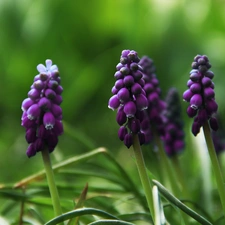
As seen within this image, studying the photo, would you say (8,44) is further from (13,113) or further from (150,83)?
(150,83)

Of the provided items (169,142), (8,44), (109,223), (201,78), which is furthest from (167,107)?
(8,44)

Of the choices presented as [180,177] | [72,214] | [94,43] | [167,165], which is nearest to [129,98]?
[72,214]

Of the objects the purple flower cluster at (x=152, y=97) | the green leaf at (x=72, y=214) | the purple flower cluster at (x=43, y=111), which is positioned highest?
the purple flower cluster at (x=152, y=97)

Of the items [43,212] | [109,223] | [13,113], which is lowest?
[109,223]

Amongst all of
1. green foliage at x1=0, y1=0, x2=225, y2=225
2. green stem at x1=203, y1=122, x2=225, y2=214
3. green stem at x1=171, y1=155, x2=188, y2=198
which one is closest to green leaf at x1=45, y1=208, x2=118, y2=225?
green stem at x1=203, y1=122, x2=225, y2=214

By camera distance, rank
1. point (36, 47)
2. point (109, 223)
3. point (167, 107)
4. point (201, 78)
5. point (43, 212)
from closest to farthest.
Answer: point (109, 223) < point (201, 78) < point (167, 107) < point (43, 212) < point (36, 47)

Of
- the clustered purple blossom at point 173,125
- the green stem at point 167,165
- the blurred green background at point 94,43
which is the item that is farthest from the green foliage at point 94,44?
the green stem at point 167,165

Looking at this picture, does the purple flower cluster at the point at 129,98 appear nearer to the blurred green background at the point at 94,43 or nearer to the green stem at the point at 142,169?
the green stem at the point at 142,169
